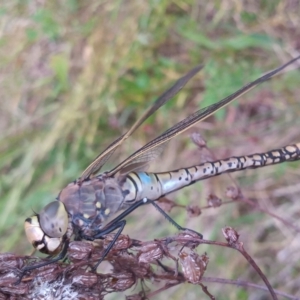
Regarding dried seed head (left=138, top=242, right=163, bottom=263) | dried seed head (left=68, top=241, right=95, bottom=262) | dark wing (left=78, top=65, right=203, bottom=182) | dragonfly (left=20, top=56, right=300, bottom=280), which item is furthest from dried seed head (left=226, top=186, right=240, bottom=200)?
dried seed head (left=68, top=241, right=95, bottom=262)

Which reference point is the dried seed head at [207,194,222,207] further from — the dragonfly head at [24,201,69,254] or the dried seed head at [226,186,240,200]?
the dragonfly head at [24,201,69,254]

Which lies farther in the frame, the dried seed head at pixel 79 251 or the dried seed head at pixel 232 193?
the dried seed head at pixel 232 193

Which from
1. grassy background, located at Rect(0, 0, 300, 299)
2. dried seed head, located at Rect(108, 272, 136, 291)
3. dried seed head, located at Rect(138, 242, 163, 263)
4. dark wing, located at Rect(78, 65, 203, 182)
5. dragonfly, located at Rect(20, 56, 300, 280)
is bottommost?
dried seed head, located at Rect(108, 272, 136, 291)

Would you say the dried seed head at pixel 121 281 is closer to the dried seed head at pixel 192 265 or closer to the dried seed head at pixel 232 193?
the dried seed head at pixel 192 265

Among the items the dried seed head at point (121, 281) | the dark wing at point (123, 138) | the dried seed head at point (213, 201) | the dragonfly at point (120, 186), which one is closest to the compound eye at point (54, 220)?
the dragonfly at point (120, 186)

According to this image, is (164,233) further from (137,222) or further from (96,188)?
(96,188)

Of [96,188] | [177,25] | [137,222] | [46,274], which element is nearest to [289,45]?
[177,25]
